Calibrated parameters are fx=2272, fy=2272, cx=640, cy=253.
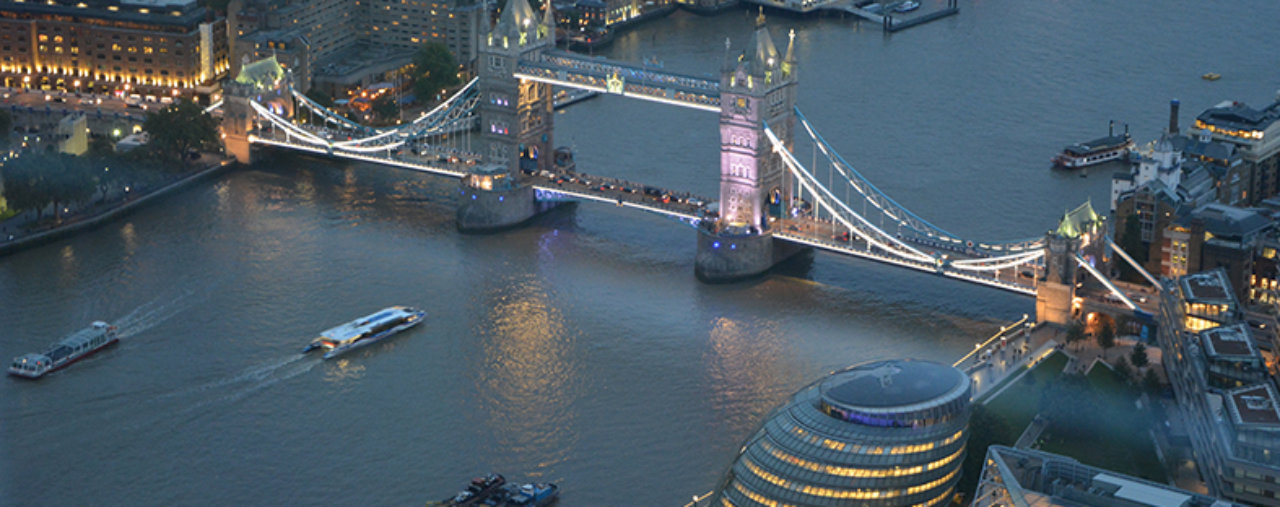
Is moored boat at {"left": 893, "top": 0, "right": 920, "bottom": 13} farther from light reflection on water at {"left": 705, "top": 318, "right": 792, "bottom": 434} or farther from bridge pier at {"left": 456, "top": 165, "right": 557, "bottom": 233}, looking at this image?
light reflection on water at {"left": 705, "top": 318, "right": 792, "bottom": 434}

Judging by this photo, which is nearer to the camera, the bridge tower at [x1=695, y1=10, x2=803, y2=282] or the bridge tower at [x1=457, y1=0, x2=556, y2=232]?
the bridge tower at [x1=695, y1=10, x2=803, y2=282]

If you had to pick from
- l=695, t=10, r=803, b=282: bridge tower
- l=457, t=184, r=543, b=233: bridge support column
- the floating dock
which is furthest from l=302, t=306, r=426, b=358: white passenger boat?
the floating dock

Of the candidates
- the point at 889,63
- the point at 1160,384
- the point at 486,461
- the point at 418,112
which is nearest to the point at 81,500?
the point at 486,461

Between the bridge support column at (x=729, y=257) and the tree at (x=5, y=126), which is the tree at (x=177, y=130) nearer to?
the tree at (x=5, y=126)

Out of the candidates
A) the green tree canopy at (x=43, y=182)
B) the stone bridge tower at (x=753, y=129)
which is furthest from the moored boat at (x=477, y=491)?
the green tree canopy at (x=43, y=182)

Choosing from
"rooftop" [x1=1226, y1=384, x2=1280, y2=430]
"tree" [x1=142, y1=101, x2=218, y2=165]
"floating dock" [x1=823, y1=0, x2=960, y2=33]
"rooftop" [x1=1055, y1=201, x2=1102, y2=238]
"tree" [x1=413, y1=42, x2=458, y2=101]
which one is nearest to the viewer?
"rooftop" [x1=1226, y1=384, x2=1280, y2=430]

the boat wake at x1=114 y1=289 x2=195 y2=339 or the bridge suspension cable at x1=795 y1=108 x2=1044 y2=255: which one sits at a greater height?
the bridge suspension cable at x1=795 y1=108 x2=1044 y2=255
